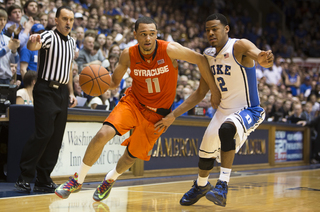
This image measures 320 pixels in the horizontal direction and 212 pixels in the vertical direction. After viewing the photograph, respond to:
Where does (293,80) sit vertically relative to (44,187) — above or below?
above

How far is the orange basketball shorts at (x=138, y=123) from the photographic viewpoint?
3856 mm

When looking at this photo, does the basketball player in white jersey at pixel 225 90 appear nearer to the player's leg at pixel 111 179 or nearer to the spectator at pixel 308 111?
the player's leg at pixel 111 179

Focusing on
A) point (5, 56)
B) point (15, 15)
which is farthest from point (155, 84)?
point (15, 15)

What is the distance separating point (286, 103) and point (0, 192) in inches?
344

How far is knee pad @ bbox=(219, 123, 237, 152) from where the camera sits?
11.7 ft

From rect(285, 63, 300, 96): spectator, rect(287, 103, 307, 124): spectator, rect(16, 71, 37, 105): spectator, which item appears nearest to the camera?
rect(16, 71, 37, 105): spectator

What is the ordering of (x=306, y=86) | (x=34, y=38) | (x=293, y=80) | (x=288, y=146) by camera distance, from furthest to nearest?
1. (x=306, y=86)
2. (x=293, y=80)
3. (x=288, y=146)
4. (x=34, y=38)

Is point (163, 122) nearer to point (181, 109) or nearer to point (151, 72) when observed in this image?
point (181, 109)

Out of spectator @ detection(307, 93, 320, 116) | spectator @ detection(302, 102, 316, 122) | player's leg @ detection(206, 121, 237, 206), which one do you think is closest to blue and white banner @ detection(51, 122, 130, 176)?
player's leg @ detection(206, 121, 237, 206)

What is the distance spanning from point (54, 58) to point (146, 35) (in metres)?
1.48

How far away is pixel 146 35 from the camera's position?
12.4 feet

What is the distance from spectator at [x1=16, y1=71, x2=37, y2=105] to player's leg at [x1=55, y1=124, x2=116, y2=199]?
2.53m

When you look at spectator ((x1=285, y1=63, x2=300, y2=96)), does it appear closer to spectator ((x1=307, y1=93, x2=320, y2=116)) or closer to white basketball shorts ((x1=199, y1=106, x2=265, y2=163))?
spectator ((x1=307, y1=93, x2=320, y2=116))

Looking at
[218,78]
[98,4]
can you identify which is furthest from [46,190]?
[98,4]
